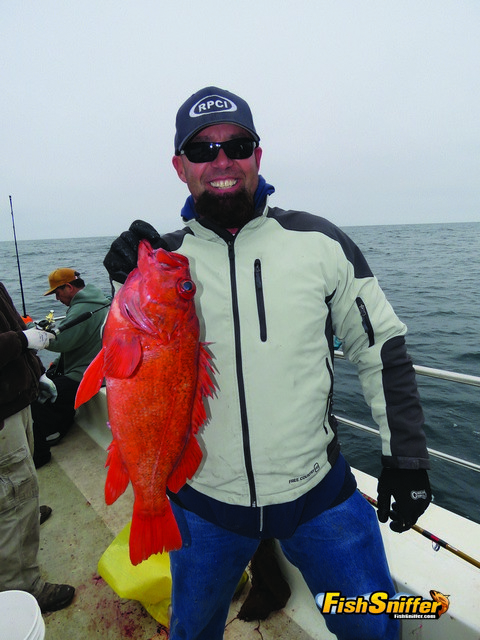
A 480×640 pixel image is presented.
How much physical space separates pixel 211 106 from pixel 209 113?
4 cm

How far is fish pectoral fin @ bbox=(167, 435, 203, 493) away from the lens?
64.1 inches

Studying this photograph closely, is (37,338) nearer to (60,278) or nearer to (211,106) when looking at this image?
(211,106)

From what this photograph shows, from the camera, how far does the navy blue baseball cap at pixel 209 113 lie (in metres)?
1.78

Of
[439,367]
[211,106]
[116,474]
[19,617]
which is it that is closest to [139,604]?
[19,617]

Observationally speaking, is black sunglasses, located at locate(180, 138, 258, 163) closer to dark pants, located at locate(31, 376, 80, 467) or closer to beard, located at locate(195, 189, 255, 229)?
beard, located at locate(195, 189, 255, 229)

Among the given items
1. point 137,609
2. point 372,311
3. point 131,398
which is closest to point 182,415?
point 131,398

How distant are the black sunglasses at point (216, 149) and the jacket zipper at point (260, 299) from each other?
547mm

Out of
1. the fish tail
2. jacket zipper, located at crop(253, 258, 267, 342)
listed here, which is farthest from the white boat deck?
jacket zipper, located at crop(253, 258, 267, 342)

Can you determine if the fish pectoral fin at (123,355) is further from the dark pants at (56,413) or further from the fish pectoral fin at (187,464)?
the dark pants at (56,413)

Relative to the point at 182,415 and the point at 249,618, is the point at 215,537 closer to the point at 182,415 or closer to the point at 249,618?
the point at 182,415

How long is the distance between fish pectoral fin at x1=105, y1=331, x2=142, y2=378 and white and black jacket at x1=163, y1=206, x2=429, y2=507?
1.18 ft

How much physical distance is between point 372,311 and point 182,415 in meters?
0.98

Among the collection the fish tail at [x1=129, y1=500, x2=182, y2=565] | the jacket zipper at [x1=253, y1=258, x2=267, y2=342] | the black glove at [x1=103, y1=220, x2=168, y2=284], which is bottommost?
the fish tail at [x1=129, y1=500, x2=182, y2=565]

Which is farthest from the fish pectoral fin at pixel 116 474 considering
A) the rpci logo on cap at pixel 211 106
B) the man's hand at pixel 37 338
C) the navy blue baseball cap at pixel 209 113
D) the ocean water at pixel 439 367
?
the ocean water at pixel 439 367
